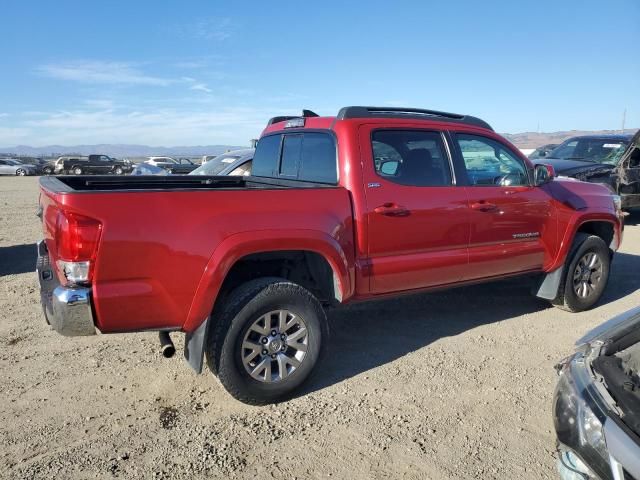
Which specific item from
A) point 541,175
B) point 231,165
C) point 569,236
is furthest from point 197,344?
point 231,165

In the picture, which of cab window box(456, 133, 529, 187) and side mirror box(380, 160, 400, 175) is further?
cab window box(456, 133, 529, 187)

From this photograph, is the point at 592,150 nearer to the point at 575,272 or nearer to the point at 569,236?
the point at 575,272

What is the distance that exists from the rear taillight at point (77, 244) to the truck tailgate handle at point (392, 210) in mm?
1982

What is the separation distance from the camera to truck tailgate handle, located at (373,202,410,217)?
3.93 m

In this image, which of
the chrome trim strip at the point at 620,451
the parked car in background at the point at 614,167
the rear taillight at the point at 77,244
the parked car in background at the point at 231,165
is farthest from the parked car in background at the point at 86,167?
the chrome trim strip at the point at 620,451

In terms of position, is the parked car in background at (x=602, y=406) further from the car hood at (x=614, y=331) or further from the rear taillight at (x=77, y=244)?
the rear taillight at (x=77, y=244)

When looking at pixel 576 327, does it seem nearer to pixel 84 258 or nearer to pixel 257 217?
pixel 257 217

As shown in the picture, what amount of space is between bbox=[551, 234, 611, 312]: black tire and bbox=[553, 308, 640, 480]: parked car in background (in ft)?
9.12

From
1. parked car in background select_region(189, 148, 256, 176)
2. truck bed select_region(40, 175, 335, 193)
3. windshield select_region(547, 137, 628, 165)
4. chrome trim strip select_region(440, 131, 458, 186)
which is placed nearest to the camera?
truck bed select_region(40, 175, 335, 193)

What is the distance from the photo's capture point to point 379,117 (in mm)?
4203

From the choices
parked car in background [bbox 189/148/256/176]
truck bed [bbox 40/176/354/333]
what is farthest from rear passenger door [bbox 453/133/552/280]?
parked car in background [bbox 189/148/256/176]

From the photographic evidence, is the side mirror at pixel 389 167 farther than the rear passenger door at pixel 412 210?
Yes

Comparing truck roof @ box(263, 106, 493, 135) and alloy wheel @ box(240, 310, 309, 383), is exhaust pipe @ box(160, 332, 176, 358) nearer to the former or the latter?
alloy wheel @ box(240, 310, 309, 383)

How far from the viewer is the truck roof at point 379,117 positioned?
4130mm
